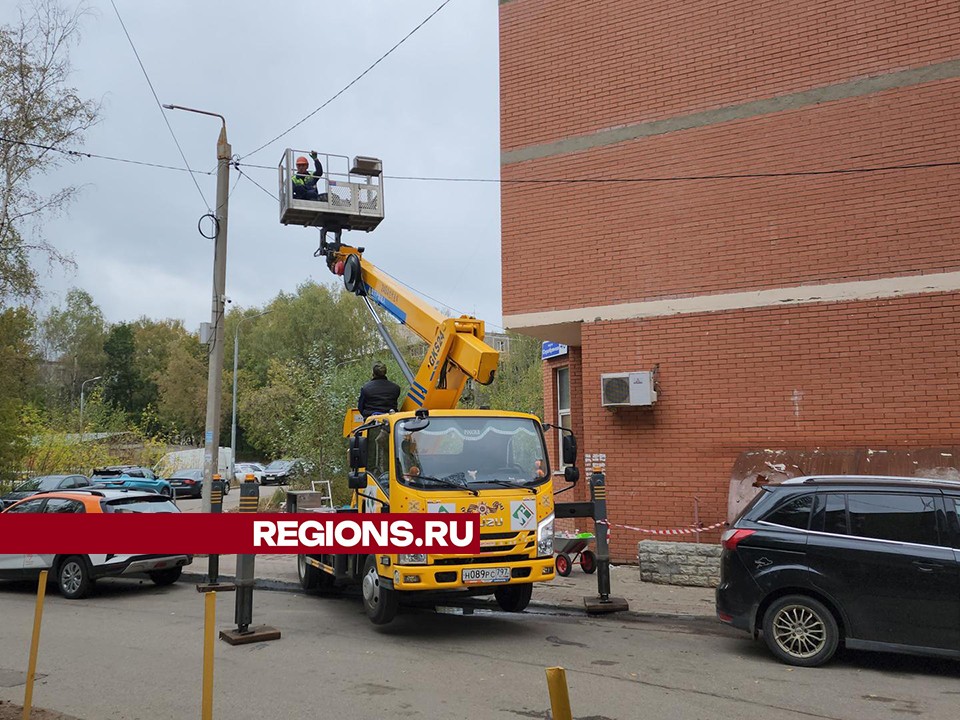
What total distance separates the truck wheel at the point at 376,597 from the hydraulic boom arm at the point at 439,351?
2.11m

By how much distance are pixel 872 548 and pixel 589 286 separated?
6907mm

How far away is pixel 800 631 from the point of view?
7.04m

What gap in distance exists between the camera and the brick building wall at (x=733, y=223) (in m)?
10.7

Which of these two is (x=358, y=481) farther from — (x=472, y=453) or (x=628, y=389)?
(x=628, y=389)

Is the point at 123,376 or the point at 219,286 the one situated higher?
the point at 123,376

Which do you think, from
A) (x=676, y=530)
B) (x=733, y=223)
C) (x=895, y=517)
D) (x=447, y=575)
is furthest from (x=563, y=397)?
(x=895, y=517)

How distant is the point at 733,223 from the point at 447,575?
7.13m

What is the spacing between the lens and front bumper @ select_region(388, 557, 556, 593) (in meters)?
7.79

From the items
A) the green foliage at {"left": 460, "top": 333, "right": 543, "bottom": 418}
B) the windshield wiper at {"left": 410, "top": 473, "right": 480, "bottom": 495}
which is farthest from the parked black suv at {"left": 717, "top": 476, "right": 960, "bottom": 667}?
the green foliage at {"left": 460, "top": 333, "right": 543, "bottom": 418}

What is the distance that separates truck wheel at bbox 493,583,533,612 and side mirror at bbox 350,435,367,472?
214cm

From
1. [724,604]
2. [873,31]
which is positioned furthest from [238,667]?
[873,31]

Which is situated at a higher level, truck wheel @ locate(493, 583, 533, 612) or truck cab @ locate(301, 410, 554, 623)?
truck cab @ locate(301, 410, 554, 623)

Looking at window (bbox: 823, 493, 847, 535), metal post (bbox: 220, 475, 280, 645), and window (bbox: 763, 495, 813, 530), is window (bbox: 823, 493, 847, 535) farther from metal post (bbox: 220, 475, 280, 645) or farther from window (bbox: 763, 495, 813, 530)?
metal post (bbox: 220, 475, 280, 645)

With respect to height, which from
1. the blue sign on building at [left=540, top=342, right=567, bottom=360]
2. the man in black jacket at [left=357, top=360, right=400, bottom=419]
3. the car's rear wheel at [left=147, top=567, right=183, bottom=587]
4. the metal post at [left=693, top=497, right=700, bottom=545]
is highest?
the blue sign on building at [left=540, top=342, right=567, bottom=360]
